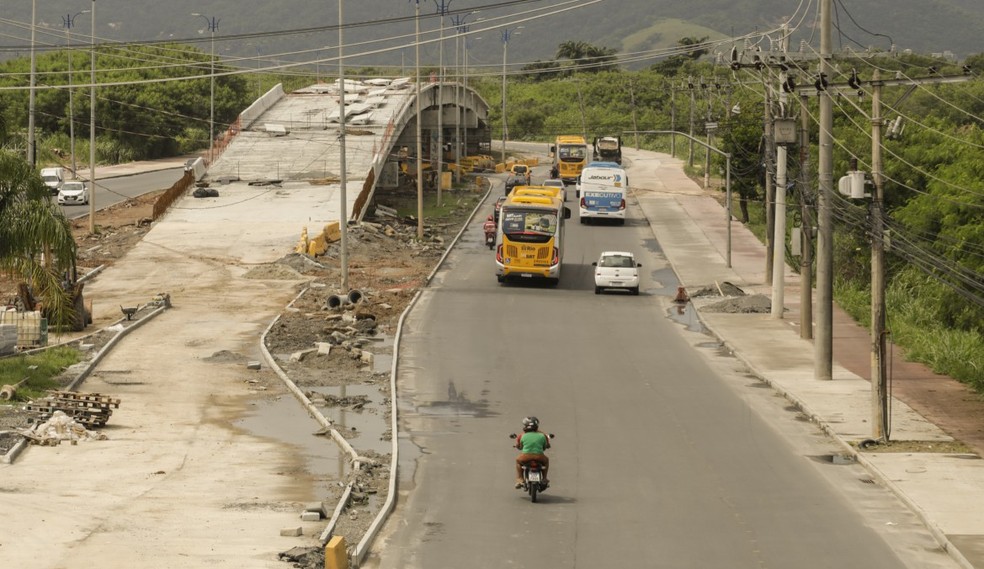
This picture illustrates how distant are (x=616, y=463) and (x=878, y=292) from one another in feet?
22.8

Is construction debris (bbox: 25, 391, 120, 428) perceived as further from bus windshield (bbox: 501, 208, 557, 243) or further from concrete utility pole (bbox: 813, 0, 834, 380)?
bus windshield (bbox: 501, 208, 557, 243)

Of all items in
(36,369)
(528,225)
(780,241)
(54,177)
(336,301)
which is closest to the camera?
(36,369)

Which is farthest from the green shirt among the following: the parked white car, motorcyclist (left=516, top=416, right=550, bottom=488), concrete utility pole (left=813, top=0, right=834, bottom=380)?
the parked white car

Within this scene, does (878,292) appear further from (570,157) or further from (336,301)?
(570,157)

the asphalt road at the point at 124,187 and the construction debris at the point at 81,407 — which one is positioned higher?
the asphalt road at the point at 124,187

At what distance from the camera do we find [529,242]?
5638 cm

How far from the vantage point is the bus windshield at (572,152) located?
329 feet

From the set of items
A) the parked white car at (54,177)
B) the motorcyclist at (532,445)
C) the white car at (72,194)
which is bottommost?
the motorcyclist at (532,445)

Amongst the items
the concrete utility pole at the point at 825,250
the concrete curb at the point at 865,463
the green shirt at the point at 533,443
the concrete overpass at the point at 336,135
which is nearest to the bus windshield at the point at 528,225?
the concrete curb at the point at 865,463

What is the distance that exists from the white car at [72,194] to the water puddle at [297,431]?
50237 mm

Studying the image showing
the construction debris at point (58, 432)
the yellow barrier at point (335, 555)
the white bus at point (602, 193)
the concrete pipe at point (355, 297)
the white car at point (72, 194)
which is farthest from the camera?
the white car at point (72, 194)

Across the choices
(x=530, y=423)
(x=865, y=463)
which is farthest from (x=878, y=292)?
(x=530, y=423)

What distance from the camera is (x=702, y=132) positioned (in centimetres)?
13300

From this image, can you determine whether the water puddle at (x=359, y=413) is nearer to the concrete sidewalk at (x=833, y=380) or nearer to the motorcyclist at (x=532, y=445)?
the motorcyclist at (x=532, y=445)
